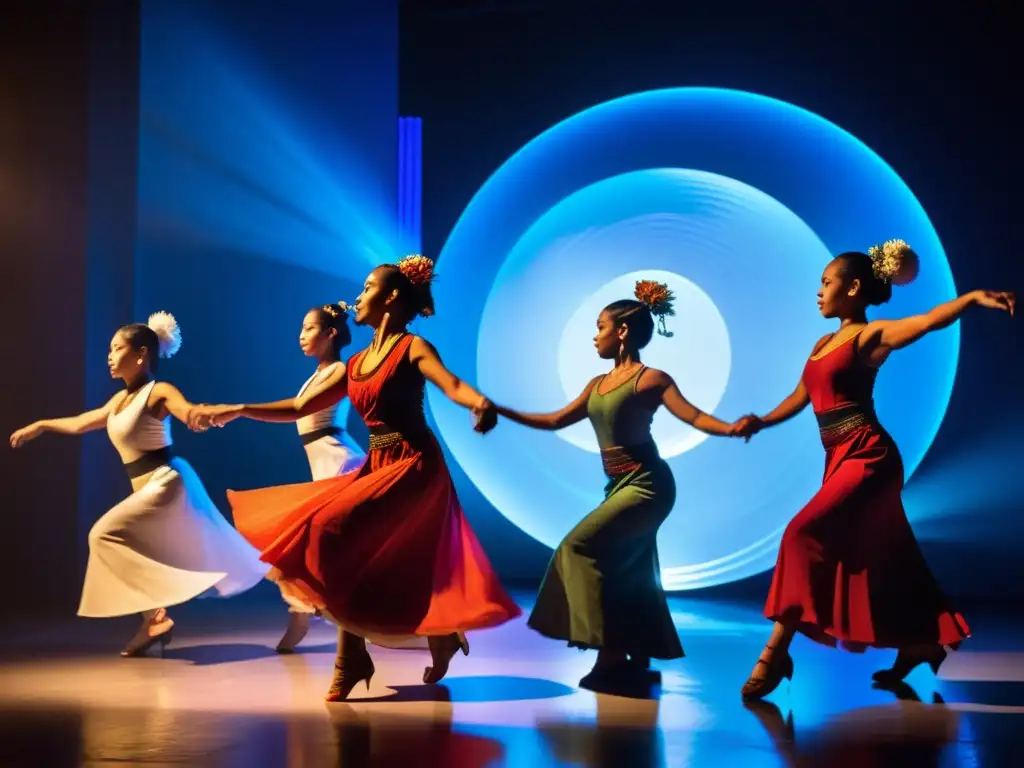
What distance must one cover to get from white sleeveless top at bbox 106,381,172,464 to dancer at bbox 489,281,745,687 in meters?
1.78

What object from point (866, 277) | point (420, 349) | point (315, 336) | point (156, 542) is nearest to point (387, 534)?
point (420, 349)

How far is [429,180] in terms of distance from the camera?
8.76 m

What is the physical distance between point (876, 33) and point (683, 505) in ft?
11.5

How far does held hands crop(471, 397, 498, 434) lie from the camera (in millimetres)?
4137

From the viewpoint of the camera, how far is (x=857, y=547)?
176 inches

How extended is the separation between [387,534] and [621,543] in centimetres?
103

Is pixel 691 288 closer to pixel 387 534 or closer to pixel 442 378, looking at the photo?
pixel 442 378

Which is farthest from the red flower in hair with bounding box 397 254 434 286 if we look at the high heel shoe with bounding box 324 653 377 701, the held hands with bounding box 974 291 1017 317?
the held hands with bounding box 974 291 1017 317

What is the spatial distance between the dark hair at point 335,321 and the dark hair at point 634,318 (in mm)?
1570

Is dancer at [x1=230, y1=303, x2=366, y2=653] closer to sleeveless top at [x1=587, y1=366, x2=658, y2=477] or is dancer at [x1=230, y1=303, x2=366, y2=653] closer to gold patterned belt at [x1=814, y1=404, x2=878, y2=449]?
sleeveless top at [x1=587, y1=366, x2=658, y2=477]

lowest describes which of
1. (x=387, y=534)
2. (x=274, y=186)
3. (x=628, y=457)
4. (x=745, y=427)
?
(x=387, y=534)

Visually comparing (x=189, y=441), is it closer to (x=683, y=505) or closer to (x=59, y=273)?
(x=59, y=273)

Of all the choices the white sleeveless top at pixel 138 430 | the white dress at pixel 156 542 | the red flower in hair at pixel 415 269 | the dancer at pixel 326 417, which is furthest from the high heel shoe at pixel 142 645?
the red flower in hair at pixel 415 269

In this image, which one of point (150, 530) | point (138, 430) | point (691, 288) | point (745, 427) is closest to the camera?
point (745, 427)
